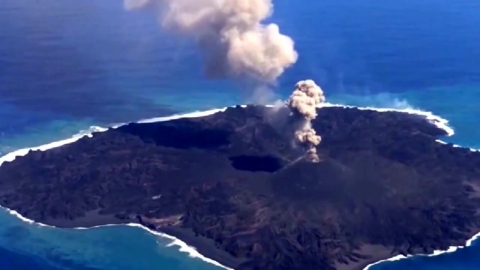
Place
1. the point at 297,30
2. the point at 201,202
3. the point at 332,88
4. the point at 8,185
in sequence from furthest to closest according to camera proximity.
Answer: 1. the point at 297,30
2. the point at 332,88
3. the point at 8,185
4. the point at 201,202

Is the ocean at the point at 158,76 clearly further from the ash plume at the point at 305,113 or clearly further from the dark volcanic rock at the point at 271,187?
the ash plume at the point at 305,113

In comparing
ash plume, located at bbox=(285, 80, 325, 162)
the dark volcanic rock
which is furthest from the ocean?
ash plume, located at bbox=(285, 80, 325, 162)

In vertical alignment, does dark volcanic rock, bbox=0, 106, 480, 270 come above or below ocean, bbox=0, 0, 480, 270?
below

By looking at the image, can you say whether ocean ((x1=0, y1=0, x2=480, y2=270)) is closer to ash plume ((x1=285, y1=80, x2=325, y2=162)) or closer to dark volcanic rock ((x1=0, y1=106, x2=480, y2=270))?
dark volcanic rock ((x1=0, y1=106, x2=480, y2=270))

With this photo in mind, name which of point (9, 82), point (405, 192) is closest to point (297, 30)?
point (9, 82)

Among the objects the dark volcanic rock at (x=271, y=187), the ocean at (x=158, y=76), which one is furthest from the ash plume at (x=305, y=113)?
A: the ocean at (x=158, y=76)

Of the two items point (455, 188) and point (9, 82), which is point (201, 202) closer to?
point (455, 188)
